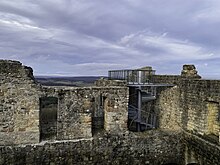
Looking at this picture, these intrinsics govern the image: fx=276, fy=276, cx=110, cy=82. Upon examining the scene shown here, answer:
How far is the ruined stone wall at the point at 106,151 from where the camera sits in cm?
1033

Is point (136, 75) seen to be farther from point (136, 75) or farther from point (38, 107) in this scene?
point (38, 107)

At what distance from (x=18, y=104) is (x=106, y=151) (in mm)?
3983

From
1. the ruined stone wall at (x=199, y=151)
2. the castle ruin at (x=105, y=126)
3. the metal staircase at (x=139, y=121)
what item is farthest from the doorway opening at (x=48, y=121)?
the ruined stone wall at (x=199, y=151)

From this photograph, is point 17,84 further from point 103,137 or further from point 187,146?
point 187,146

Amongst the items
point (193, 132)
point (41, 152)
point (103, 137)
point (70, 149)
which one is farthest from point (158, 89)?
point (41, 152)

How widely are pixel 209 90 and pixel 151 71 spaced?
4721mm

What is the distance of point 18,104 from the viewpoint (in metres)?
10.4

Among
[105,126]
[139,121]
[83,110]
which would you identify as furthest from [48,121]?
[139,121]

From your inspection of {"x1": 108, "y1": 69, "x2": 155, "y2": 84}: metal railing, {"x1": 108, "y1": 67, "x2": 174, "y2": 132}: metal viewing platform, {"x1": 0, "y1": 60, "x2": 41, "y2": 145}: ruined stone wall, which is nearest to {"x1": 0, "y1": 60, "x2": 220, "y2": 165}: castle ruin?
{"x1": 0, "y1": 60, "x2": 41, "y2": 145}: ruined stone wall

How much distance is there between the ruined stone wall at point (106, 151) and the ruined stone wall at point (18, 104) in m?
0.46

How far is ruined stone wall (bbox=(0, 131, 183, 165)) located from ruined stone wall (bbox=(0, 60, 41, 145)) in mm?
456

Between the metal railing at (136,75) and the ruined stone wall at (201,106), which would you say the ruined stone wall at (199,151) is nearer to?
the ruined stone wall at (201,106)

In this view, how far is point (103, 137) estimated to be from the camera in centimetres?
1130

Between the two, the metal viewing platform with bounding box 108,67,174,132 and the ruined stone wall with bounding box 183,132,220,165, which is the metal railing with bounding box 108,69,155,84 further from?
the ruined stone wall with bounding box 183,132,220,165
